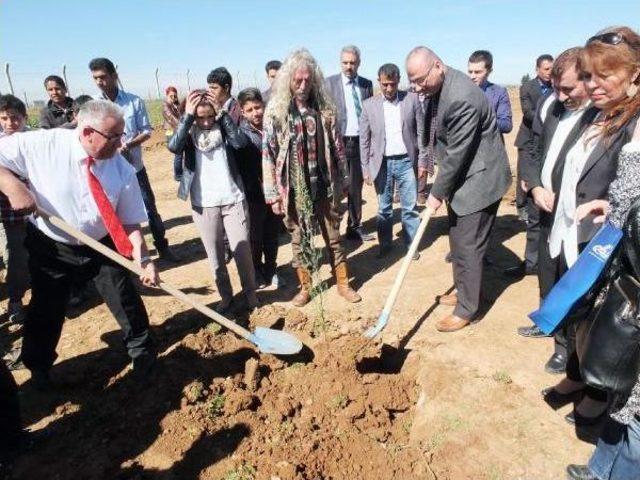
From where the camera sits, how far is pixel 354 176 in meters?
5.97

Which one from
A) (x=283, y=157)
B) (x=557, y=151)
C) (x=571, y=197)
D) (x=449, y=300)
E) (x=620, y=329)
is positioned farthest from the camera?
(x=449, y=300)

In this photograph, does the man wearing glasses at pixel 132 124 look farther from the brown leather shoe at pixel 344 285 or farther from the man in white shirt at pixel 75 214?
the brown leather shoe at pixel 344 285

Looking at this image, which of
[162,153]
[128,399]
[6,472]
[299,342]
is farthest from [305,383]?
[162,153]

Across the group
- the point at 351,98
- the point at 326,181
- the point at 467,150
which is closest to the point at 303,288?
the point at 326,181

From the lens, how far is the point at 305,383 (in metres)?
3.31

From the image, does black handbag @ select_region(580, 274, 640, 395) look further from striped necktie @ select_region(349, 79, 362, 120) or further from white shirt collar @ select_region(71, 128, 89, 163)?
striped necktie @ select_region(349, 79, 362, 120)

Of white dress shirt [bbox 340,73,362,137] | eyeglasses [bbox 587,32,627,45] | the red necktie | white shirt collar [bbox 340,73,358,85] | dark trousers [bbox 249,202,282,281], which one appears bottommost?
dark trousers [bbox 249,202,282,281]

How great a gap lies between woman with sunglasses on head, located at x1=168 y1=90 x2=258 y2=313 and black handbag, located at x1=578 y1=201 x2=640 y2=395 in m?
2.87

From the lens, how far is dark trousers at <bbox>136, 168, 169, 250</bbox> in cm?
574

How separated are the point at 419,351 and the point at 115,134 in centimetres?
271

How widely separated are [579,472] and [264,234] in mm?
3411

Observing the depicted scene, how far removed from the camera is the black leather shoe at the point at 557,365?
3207mm

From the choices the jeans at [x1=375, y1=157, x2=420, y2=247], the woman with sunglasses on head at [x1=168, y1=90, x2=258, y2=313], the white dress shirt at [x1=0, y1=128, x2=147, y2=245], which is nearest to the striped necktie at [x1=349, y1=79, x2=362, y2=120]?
the jeans at [x1=375, y1=157, x2=420, y2=247]

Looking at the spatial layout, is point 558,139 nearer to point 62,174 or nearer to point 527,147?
point 527,147
